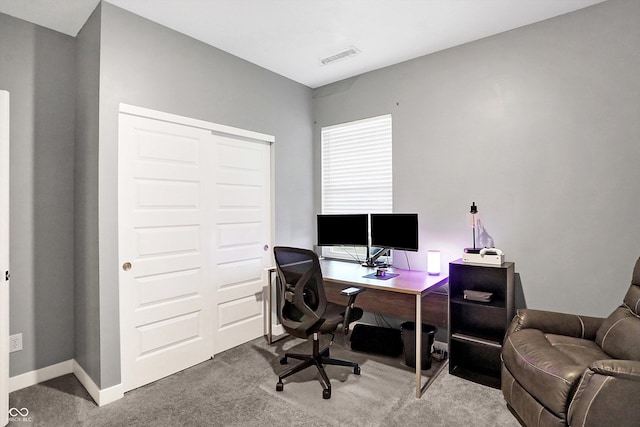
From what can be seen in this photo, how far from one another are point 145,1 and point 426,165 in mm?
2661

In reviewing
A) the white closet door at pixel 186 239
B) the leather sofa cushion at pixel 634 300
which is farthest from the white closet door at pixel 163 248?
the leather sofa cushion at pixel 634 300

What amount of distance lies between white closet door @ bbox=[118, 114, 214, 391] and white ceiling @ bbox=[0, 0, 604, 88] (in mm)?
836

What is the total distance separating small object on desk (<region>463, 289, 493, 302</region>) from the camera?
2564mm

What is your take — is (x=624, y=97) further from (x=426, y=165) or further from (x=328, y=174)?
(x=328, y=174)

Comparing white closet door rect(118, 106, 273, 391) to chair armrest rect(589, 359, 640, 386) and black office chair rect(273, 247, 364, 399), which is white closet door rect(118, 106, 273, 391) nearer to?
black office chair rect(273, 247, 364, 399)

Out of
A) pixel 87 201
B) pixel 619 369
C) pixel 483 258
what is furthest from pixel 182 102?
pixel 619 369

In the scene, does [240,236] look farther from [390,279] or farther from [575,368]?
[575,368]

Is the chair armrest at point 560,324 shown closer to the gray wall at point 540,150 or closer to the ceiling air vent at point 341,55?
the gray wall at point 540,150

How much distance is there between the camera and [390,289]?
253cm

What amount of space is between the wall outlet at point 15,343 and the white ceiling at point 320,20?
2.43 m

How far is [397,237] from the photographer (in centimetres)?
310

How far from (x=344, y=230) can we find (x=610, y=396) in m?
2.31

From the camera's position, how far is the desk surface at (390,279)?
8.28ft

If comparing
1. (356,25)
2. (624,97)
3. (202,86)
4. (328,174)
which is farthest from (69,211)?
(624,97)
